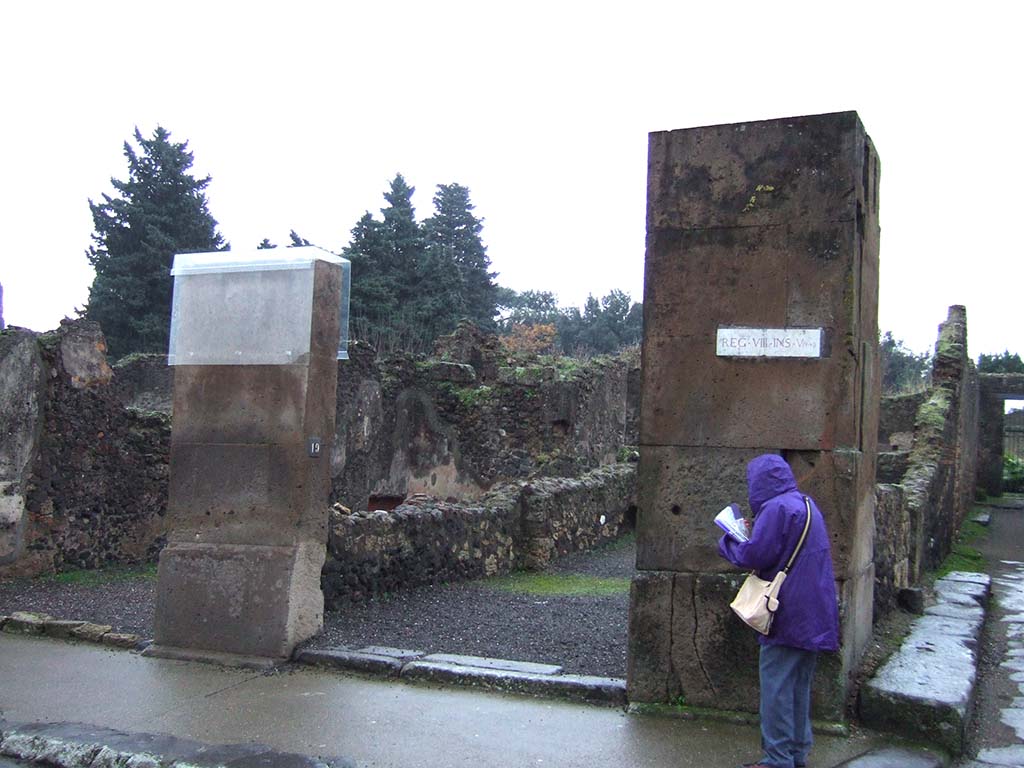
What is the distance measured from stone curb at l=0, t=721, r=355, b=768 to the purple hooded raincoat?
1949 millimetres

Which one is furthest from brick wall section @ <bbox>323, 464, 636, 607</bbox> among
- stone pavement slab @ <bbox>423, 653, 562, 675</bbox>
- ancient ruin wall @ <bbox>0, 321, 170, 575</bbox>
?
ancient ruin wall @ <bbox>0, 321, 170, 575</bbox>

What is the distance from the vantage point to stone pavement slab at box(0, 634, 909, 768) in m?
4.45

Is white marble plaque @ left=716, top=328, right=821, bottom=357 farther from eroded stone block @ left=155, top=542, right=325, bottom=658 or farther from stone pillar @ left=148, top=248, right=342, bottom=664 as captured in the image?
eroded stone block @ left=155, top=542, right=325, bottom=658

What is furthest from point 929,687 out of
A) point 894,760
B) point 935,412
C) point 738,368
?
point 935,412

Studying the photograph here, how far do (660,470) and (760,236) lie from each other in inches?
52.1

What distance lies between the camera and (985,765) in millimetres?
4449

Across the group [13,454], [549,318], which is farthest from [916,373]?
[13,454]

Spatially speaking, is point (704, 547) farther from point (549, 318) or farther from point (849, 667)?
point (549, 318)

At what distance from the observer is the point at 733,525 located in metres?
4.43

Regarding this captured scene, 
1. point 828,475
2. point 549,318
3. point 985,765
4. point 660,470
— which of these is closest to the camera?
point 985,765

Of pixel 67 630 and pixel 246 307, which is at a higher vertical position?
pixel 246 307

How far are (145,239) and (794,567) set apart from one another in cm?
3152

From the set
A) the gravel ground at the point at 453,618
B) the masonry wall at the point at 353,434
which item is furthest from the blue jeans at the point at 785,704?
the masonry wall at the point at 353,434

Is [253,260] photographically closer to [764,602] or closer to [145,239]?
[764,602]
